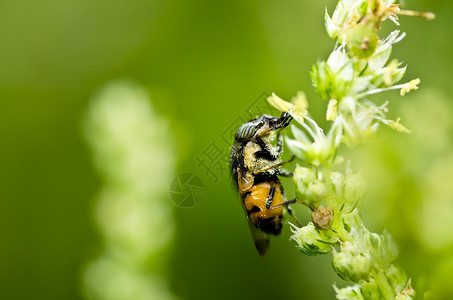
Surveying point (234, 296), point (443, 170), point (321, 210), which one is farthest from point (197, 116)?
point (443, 170)

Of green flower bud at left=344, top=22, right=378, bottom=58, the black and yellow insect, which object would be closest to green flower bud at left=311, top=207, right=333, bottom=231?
green flower bud at left=344, top=22, right=378, bottom=58

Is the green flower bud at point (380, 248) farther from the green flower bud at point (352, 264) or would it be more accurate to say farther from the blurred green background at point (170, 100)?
the blurred green background at point (170, 100)

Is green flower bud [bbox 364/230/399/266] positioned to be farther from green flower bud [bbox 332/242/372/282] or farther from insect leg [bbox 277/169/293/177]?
insect leg [bbox 277/169/293/177]

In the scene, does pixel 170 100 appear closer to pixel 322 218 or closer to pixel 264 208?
pixel 264 208

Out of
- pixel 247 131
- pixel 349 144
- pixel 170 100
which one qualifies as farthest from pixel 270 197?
pixel 170 100

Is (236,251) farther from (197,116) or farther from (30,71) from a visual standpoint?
(30,71)

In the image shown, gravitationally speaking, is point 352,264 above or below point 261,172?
below
